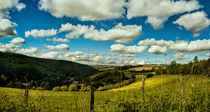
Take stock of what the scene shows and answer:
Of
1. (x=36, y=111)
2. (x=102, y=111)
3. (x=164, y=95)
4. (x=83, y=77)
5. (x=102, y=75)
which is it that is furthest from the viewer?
(x=102, y=75)

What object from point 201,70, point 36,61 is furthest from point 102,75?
point 201,70

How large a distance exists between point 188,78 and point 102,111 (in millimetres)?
3771

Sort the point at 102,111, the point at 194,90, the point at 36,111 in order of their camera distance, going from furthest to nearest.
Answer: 1. the point at 194,90
2. the point at 36,111
3. the point at 102,111

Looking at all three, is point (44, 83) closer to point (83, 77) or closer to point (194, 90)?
point (83, 77)

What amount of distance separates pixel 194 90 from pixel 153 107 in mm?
2046

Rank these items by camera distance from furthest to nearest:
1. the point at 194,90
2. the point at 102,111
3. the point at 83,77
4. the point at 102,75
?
the point at 102,75
the point at 194,90
the point at 83,77
the point at 102,111

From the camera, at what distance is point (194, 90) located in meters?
4.73

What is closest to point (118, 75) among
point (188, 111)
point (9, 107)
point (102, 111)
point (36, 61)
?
point (102, 111)

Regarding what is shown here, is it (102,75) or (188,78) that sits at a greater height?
(188,78)

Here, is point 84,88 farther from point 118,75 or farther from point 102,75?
Answer: point 102,75

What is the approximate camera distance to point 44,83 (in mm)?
3596

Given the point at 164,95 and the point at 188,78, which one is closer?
the point at 164,95

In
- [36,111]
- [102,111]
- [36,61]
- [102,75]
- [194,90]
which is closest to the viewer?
[102,111]

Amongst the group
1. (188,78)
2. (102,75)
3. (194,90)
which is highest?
(188,78)
